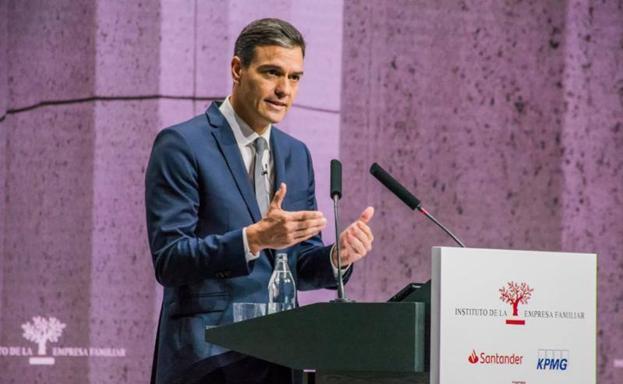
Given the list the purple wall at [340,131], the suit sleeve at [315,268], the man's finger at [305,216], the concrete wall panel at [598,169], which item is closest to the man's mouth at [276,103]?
the suit sleeve at [315,268]

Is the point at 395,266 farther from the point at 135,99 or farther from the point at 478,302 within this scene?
the point at 478,302

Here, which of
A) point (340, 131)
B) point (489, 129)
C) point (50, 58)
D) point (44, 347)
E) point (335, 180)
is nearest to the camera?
point (335, 180)

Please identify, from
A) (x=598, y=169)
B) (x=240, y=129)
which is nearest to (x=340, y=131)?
(x=598, y=169)

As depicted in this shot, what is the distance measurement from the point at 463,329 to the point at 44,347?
2.53 m

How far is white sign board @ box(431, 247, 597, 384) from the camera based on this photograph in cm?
208

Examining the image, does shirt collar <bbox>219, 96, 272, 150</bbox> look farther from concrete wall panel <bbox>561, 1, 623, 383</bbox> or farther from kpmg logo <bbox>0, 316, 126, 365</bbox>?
concrete wall panel <bbox>561, 1, 623, 383</bbox>

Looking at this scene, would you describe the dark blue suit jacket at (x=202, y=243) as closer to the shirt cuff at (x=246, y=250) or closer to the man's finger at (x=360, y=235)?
the shirt cuff at (x=246, y=250)

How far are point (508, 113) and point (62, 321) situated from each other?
2.19 meters

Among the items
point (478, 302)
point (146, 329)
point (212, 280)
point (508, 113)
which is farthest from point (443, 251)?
point (508, 113)

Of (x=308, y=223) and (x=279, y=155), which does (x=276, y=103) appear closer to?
(x=279, y=155)

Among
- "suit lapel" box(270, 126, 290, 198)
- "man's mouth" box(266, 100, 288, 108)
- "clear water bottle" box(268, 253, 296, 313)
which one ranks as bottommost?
"clear water bottle" box(268, 253, 296, 313)


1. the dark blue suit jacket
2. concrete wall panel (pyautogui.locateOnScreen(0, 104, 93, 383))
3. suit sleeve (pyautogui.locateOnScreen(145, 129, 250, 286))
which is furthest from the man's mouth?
concrete wall panel (pyautogui.locateOnScreen(0, 104, 93, 383))

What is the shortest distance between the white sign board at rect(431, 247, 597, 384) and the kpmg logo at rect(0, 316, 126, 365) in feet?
8.05

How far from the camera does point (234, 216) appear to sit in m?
2.76
